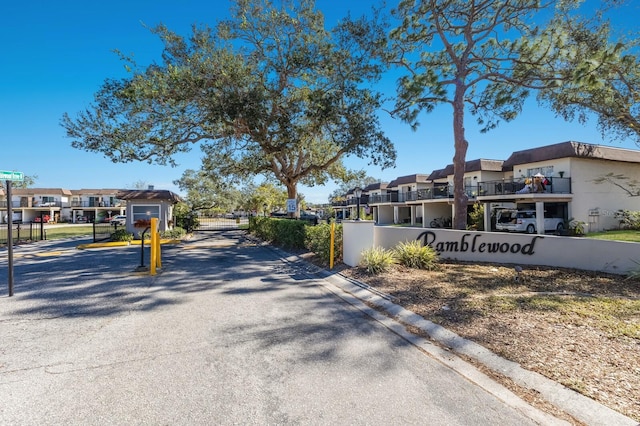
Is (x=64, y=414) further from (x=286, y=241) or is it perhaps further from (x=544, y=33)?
(x=544, y=33)

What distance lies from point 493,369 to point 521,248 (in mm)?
6804

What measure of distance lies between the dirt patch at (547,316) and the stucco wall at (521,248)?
1.53 ft

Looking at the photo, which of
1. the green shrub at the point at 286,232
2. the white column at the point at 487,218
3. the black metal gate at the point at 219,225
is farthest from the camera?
the black metal gate at the point at 219,225

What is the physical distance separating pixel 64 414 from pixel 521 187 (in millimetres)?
25910

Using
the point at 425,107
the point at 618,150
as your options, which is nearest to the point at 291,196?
the point at 425,107

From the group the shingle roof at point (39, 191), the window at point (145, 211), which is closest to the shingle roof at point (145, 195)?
the window at point (145, 211)

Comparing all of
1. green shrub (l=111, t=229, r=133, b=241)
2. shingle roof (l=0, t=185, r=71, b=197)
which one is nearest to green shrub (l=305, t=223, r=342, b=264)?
green shrub (l=111, t=229, r=133, b=241)

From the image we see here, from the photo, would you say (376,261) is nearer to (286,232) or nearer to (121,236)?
(286,232)

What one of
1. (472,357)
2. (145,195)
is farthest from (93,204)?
(472,357)

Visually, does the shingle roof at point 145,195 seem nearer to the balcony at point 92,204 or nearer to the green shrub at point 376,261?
the green shrub at point 376,261

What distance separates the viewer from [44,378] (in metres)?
3.39

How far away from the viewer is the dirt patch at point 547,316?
3250 mm

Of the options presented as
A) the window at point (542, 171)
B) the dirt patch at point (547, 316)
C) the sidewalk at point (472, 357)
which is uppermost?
the window at point (542, 171)

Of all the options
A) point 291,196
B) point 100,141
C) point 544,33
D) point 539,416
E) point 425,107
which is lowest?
point 539,416
